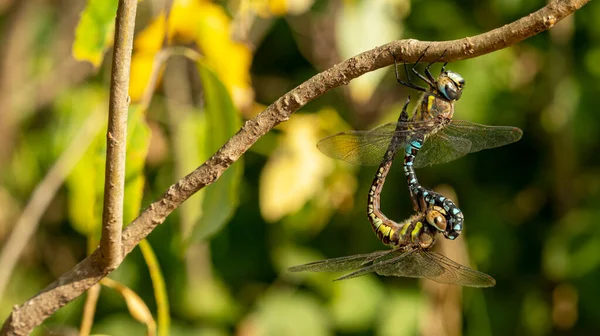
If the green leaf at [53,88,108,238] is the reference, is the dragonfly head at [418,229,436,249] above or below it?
below

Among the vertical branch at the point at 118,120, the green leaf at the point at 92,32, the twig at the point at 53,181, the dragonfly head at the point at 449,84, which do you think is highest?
the twig at the point at 53,181

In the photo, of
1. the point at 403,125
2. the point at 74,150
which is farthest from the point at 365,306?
the point at 403,125

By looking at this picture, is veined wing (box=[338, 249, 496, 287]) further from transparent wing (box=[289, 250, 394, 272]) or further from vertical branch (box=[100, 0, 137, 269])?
vertical branch (box=[100, 0, 137, 269])

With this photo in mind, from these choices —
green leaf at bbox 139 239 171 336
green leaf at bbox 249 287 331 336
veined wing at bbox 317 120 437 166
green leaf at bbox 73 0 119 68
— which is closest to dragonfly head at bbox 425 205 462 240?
veined wing at bbox 317 120 437 166

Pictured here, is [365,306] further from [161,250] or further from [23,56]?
[23,56]

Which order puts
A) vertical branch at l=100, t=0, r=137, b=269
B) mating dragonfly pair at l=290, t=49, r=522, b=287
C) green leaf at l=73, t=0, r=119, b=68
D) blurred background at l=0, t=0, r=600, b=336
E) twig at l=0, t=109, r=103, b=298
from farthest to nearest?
blurred background at l=0, t=0, r=600, b=336 < twig at l=0, t=109, r=103, b=298 < mating dragonfly pair at l=290, t=49, r=522, b=287 < green leaf at l=73, t=0, r=119, b=68 < vertical branch at l=100, t=0, r=137, b=269

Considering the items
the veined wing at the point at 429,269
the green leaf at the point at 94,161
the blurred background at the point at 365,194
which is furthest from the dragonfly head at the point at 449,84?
the blurred background at the point at 365,194

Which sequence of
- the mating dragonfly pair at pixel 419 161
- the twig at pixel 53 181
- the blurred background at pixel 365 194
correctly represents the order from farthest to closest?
the blurred background at pixel 365 194 < the twig at pixel 53 181 < the mating dragonfly pair at pixel 419 161

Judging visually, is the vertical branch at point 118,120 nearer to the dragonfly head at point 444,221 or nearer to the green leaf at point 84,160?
the green leaf at point 84,160
